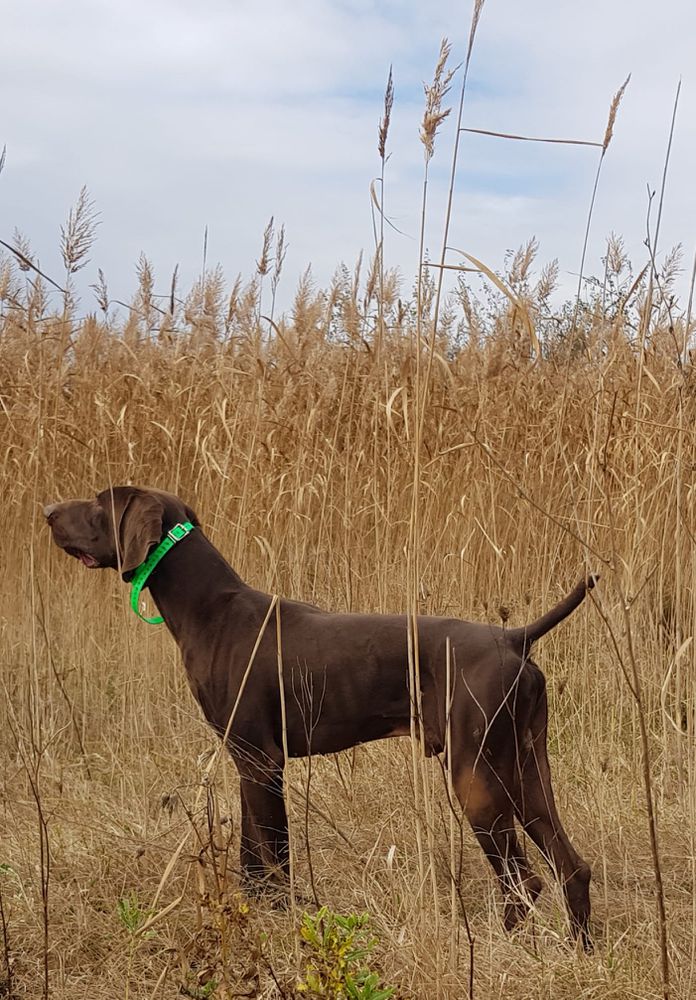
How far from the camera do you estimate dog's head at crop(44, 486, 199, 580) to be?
117 inches

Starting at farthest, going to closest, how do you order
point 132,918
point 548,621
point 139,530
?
1. point 139,530
2. point 548,621
3. point 132,918

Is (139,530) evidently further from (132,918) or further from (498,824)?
(498,824)

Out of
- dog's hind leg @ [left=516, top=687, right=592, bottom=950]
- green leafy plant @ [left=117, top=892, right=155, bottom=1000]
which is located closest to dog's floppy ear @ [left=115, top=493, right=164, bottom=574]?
green leafy plant @ [left=117, top=892, right=155, bottom=1000]

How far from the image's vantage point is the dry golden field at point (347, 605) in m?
2.30

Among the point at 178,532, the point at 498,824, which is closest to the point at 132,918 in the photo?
the point at 498,824

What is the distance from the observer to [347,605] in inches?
147

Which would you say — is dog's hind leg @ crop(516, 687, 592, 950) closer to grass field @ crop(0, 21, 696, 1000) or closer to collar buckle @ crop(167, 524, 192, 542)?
grass field @ crop(0, 21, 696, 1000)

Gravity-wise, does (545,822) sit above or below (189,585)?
below

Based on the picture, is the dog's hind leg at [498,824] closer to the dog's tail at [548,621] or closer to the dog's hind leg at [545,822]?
the dog's hind leg at [545,822]

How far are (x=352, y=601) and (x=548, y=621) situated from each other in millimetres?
1832

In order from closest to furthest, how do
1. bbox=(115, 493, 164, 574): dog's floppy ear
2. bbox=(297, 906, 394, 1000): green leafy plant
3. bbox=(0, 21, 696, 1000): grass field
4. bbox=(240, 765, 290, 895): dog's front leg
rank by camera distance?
1. bbox=(297, 906, 394, 1000): green leafy plant
2. bbox=(0, 21, 696, 1000): grass field
3. bbox=(240, 765, 290, 895): dog's front leg
4. bbox=(115, 493, 164, 574): dog's floppy ear

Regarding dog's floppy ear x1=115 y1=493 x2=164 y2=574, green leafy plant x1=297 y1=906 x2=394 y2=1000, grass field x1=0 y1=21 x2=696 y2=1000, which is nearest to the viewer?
green leafy plant x1=297 y1=906 x2=394 y2=1000

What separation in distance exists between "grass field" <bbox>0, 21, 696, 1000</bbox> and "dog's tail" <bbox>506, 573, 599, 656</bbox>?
0.49 feet

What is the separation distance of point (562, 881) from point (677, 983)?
0.52m
